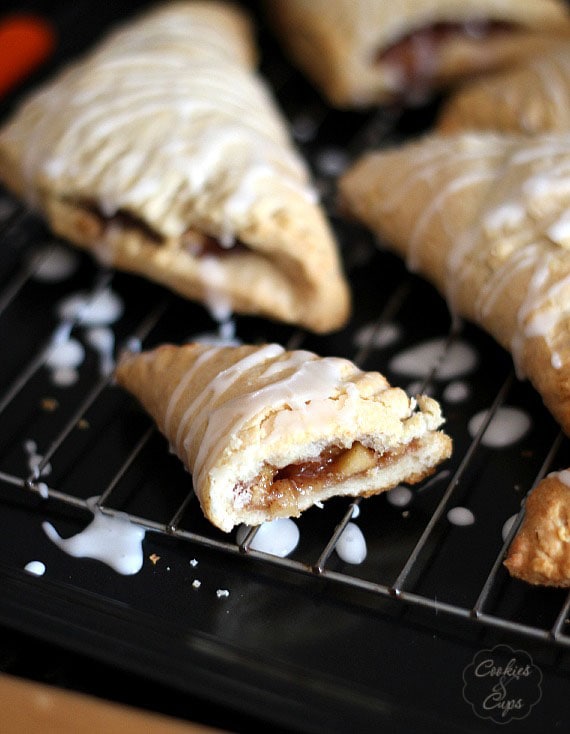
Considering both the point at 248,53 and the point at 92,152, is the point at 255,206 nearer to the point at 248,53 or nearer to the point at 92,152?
the point at 92,152

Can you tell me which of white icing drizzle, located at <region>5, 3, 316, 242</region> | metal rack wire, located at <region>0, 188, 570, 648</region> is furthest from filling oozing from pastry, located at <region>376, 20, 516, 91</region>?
metal rack wire, located at <region>0, 188, 570, 648</region>

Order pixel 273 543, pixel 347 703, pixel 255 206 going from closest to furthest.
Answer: pixel 347 703 → pixel 273 543 → pixel 255 206

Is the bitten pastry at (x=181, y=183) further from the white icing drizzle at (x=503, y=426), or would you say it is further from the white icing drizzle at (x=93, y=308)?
the white icing drizzle at (x=503, y=426)

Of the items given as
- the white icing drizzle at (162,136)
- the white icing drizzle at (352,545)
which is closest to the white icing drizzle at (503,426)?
the white icing drizzle at (352,545)

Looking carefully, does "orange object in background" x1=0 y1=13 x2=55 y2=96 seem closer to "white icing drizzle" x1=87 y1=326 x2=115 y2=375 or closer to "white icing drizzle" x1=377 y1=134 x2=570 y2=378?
"white icing drizzle" x1=87 y1=326 x2=115 y2=375

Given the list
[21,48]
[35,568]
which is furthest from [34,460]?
[21,48]

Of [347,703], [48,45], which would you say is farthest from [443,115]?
[347,703]

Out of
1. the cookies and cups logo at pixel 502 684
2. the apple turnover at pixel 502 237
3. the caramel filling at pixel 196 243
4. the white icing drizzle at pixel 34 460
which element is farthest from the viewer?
the caramel filling at pixel 196 243
